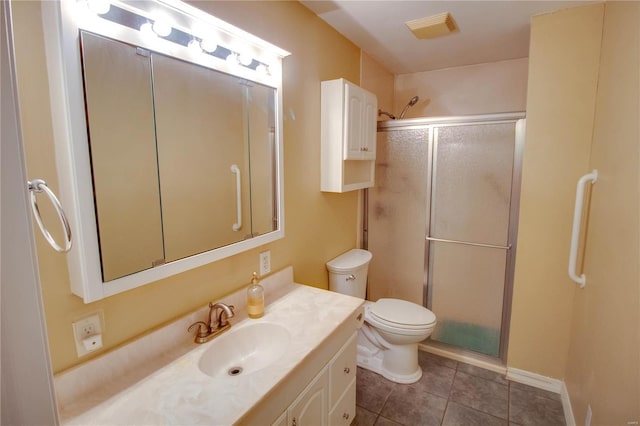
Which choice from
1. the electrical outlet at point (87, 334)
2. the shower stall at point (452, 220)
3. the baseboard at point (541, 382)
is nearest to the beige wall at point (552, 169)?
the baseboard at point (541, 382)

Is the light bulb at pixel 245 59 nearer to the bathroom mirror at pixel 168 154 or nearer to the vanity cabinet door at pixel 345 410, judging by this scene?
the bathroom mirror at pixel 168 154

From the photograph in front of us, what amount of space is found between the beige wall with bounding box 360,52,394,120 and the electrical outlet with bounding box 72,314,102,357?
2.37m

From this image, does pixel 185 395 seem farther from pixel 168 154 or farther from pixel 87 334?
pixel 168 154

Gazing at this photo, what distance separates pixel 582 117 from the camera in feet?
6.09

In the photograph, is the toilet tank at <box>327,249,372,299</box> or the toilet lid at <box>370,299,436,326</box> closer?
the toilet lid at <box>370,299,436,326</box>

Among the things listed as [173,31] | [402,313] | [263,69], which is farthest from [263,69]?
[402,313]

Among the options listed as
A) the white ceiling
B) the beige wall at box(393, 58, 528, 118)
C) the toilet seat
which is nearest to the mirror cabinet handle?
the white ceiling

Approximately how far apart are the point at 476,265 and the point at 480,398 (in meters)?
0.88

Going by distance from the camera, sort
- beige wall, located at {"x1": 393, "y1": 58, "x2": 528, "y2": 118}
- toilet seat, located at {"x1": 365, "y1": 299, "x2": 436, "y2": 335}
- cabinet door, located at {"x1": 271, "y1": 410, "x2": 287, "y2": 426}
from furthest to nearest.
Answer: beige wall, located at {"x1": 393, "y1": 58, "x2": 528, "y2": 118} < toilet seat, located at {"x1": 365, "y1": 299, "x2": 436, "y2": 335} < cabinet door, located at {"x1": 271, "y1": 410, "x2": 287, "y2": 426}

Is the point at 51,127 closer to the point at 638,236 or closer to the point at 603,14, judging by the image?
the point at 638,236

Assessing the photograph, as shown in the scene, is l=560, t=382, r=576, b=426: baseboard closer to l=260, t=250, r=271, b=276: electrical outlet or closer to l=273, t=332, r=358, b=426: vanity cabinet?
l=273, t=332, r=358, b=426: vanity cabinet

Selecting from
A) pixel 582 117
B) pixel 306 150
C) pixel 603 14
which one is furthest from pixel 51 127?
pixel 603 14

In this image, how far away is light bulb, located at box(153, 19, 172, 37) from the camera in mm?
1094

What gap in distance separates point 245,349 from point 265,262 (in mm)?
464
